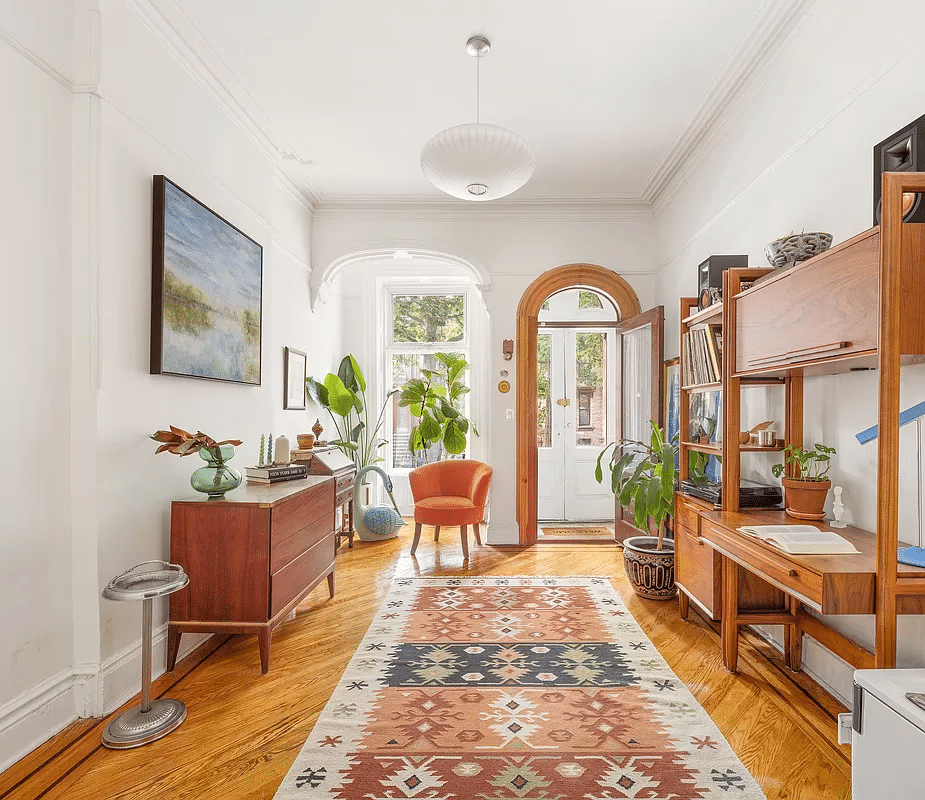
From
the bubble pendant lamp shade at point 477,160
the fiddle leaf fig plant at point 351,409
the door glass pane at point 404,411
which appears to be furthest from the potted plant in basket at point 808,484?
the door glass pane at point 404,411

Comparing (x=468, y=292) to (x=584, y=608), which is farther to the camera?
(x=468, y=292)

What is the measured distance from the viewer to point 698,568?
10.3ft

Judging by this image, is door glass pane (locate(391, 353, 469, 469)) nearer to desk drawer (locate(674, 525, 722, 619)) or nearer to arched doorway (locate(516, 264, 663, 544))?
arched doorway (locate(516, 264, 663, 544))

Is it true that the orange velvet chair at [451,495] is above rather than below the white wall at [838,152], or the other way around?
below

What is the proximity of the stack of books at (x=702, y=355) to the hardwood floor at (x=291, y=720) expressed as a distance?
56.6 inches

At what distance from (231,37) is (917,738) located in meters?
3.92

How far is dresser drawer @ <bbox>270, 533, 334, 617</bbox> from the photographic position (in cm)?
288

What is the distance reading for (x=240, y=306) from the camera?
3.59 meters

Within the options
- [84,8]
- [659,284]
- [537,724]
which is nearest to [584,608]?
[537,724]

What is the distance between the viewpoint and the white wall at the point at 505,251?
214 inches

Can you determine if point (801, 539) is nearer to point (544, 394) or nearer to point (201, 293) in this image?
point (201, 293)

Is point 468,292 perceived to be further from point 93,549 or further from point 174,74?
point 93,549

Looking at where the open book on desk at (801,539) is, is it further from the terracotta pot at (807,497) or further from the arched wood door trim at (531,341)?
the arched wood door trim at (531,341)

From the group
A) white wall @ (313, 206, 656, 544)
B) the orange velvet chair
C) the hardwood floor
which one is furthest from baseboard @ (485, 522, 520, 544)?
the hardwood floor
